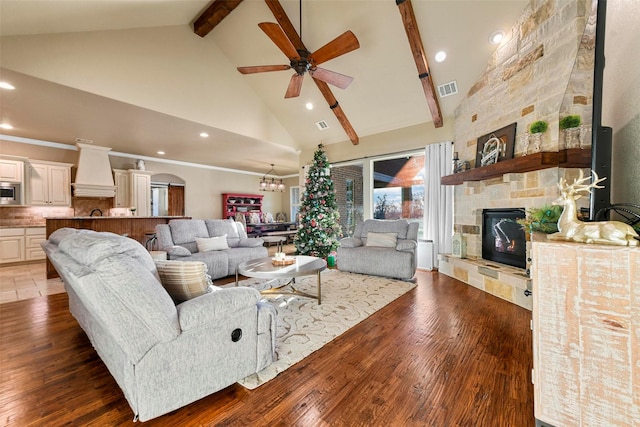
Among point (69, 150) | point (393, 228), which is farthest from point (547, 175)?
point (69, 150)

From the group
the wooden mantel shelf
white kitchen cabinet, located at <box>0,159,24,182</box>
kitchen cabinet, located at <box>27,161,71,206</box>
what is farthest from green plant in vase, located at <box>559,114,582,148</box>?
white kitchen cabinet, located at <box>0,159,24,182</box>

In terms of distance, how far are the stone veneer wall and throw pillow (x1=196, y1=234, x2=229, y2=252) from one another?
153 inches

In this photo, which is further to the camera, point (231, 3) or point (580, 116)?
point (231, 3)

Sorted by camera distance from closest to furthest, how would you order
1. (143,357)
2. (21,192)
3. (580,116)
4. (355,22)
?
1. (143,357)
2. (580,116)
3. (355,22)
4. (21,192)

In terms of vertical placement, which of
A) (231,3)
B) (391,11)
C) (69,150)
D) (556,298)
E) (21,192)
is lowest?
(556,298)

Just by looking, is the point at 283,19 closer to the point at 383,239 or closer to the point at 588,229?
the point at 383,239

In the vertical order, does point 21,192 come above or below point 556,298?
above

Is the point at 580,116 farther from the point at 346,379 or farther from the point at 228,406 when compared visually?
the point at 228,406

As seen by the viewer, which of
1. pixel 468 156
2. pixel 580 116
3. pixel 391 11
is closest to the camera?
pixel 580 116

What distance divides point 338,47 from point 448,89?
2342 mm

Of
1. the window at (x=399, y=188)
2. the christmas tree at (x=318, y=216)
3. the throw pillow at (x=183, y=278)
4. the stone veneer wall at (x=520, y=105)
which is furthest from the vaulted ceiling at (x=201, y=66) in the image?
the throw pillow at (x=183, y=278)

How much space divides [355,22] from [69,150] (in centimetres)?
709

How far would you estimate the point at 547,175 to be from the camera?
3080 millimetres

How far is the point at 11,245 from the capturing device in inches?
212
